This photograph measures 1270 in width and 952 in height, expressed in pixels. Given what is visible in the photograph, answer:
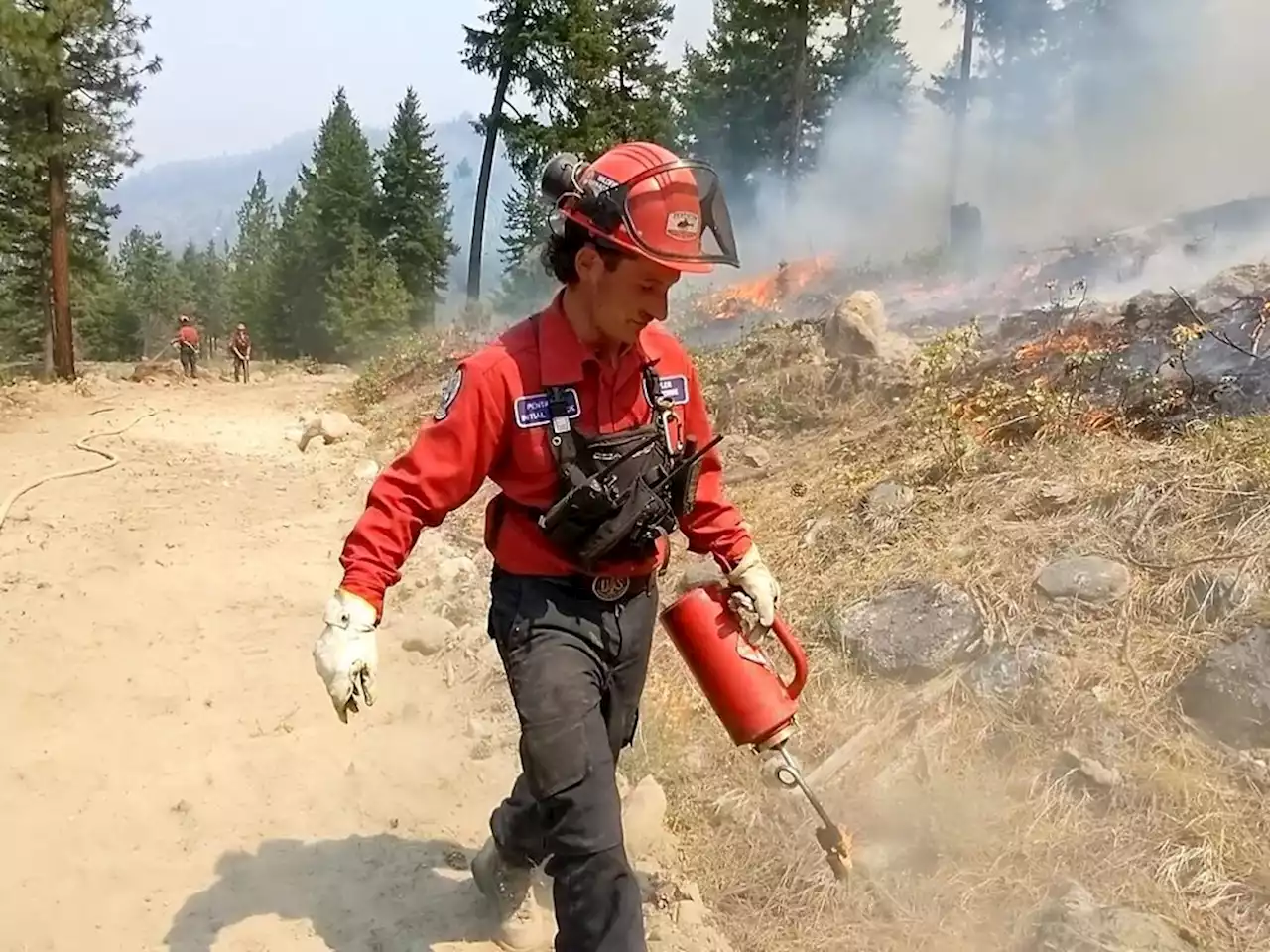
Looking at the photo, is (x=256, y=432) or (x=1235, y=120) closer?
(x=256, y=432)

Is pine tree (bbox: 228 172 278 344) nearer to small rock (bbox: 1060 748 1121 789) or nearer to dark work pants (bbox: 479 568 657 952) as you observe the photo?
small rock (bbox: 1060 748 1121 789)

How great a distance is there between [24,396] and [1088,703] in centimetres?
1394

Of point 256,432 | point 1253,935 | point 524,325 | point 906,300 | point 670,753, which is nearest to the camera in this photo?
point 524,325

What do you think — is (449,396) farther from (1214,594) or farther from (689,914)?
(1214,594)

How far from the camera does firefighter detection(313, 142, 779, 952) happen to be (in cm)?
227

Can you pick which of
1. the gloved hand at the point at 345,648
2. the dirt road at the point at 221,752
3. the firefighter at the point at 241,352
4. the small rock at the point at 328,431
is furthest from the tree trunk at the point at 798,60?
the gloved hand at the point at 345,648

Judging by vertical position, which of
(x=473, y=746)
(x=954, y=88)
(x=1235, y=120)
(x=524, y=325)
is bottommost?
(x=473, y=746)

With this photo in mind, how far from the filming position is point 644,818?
331 cm

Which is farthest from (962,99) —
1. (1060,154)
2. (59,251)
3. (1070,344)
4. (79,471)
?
(79,471)

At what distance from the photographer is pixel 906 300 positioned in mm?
13586

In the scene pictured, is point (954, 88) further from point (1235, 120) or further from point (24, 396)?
point (24, 396)

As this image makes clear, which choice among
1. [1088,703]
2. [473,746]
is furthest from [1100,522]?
[473,746]

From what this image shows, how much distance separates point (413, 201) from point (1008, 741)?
109ft

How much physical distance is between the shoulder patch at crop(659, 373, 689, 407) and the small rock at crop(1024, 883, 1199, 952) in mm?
1584
